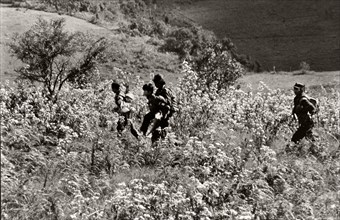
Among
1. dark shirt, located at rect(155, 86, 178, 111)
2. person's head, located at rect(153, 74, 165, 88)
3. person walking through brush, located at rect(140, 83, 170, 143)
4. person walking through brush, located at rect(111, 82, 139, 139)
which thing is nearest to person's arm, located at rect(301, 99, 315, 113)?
dark shirt, located at rect(155, 86, 178, 111)

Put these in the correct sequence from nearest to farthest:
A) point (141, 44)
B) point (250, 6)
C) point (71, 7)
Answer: point (141, 44) < point (71, 7) < point (250, 6)

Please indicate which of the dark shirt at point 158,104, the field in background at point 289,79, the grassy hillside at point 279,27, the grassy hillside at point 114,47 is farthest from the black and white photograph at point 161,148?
the grassy hillside at point 279,27

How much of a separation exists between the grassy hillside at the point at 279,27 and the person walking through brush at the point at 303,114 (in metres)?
50.9

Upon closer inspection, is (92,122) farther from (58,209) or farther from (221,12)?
(221,12)

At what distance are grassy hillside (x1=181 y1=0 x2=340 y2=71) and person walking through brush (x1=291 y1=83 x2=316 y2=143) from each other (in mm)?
50866

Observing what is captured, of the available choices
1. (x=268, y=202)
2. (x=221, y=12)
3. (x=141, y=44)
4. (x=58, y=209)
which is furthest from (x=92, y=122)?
(x=221, y=12)

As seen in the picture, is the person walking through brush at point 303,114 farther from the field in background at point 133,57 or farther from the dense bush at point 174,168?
the field in background at point 133,57

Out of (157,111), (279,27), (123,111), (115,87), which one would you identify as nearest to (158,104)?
(157,111)

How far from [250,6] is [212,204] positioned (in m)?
78.6

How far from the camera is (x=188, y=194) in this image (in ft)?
25.2

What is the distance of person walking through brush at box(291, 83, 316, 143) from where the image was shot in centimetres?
1194

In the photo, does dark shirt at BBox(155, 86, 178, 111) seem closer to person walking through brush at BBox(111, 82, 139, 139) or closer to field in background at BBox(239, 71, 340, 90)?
person walking through brush at BBox(111, 82, 139, 139)

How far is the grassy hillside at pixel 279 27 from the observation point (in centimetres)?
6725

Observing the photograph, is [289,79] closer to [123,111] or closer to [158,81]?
[158,81]
